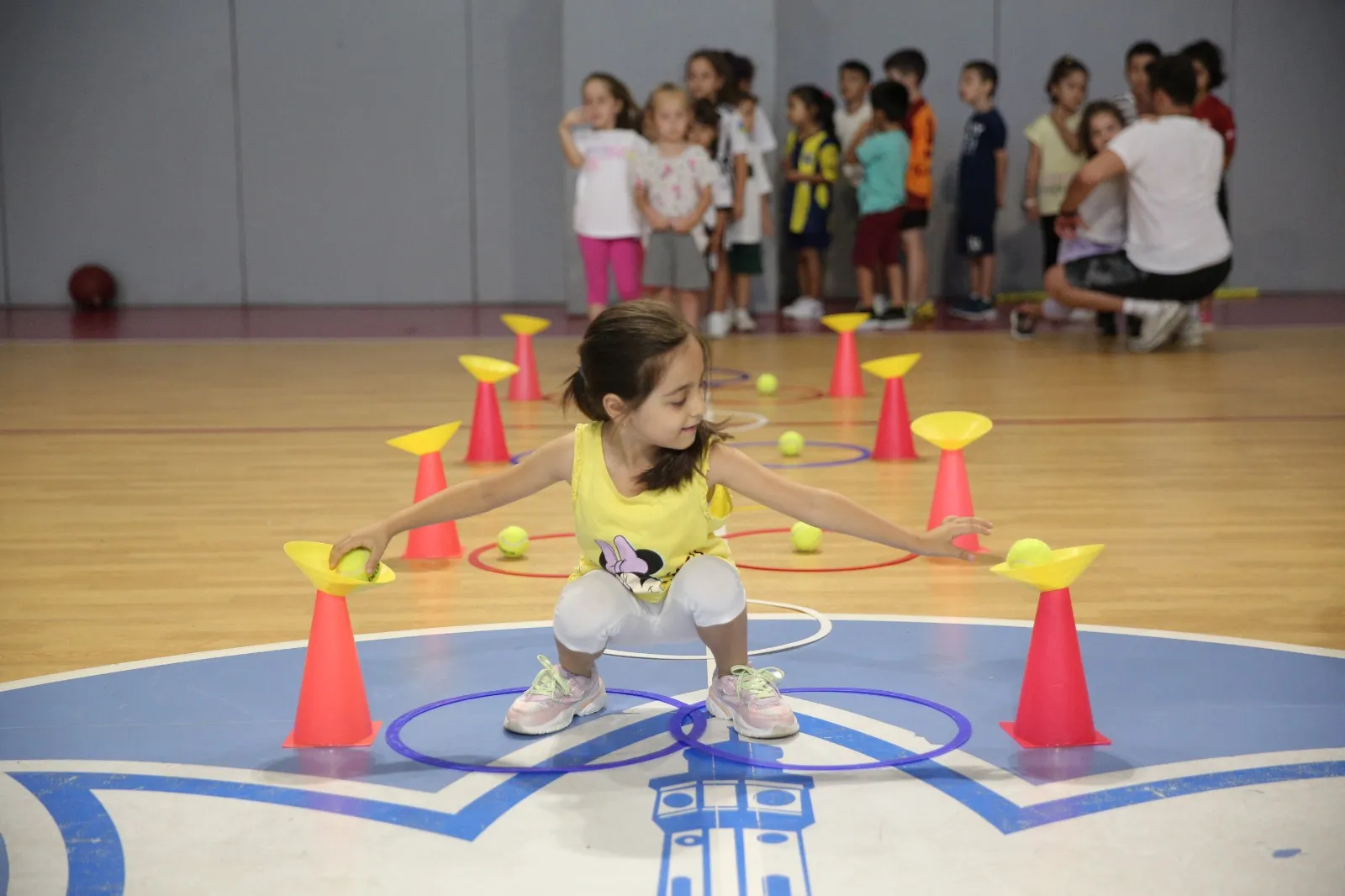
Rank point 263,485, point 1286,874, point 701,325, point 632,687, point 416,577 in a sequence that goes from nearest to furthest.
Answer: point 1286,874, point 632,687, point 416,577, point 263,485, point 701,325

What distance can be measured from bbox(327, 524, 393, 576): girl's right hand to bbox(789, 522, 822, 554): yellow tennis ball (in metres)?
1.81

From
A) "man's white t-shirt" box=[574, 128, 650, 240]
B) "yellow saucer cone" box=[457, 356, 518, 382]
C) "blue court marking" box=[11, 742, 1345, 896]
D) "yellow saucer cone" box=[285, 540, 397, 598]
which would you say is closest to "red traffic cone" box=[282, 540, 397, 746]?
"yellow saucer cone" box=[285, 540, 397, 598]

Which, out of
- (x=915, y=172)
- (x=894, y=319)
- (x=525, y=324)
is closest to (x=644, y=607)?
(x=525, y=324)

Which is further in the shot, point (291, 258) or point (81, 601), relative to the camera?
point (291, 258)

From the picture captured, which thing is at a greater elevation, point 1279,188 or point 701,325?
point 1279,188

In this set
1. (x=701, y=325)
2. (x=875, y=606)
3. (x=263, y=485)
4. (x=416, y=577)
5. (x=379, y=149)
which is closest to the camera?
(x=875, y=606)

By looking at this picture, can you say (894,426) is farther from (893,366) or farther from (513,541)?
(513,541)

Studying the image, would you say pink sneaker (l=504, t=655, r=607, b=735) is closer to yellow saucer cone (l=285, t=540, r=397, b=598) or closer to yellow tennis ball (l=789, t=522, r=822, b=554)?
yellow saucer cone (l=285, t=540, r=397, b=598)

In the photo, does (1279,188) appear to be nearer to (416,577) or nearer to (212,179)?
(212,179)

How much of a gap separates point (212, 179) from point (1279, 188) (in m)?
9.31

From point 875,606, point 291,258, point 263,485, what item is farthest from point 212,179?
point 875,606

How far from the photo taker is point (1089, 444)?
20.0 ft

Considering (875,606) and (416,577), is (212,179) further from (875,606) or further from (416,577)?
(875,606)

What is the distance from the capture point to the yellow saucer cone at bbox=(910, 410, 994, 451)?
4129 millimetres
